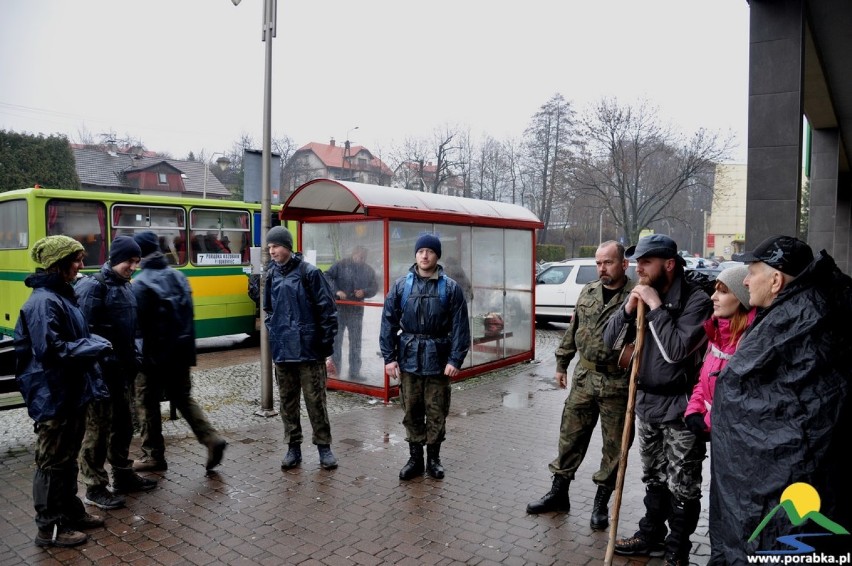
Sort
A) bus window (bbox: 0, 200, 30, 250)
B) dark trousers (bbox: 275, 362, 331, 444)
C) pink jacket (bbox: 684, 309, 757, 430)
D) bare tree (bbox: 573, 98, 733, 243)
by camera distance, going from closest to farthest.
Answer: pink jacket (bbox: 684, 309, 757, 430), dark trousers (bbox: 275, 362, 331, 444), bus window (bbox: 0, 200, 30, 250), bare tree (bbox: 573, 98, 733, 243)

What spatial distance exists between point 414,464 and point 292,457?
1.08 meters

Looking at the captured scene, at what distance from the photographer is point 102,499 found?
448 cm

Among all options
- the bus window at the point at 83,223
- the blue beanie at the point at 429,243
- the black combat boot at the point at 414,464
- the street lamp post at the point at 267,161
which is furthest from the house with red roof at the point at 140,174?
the black combat boot at the point at 414,464

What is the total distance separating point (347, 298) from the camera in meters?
8.16

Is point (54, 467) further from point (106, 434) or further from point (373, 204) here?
point (373, 204)

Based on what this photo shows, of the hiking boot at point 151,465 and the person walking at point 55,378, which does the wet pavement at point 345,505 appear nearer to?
the hiking boot at point 151,465

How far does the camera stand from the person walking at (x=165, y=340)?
493cm

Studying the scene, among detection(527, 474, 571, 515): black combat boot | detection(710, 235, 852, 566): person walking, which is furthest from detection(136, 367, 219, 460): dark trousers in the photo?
detection(710, 235, 852, 566): person walking

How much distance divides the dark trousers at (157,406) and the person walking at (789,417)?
3.97 metres

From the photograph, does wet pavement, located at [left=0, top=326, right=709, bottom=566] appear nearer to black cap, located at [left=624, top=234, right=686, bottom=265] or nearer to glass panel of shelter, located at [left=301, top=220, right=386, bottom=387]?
glass panel of shelter, located at [left=301, top=220, right=386, bottom=387]

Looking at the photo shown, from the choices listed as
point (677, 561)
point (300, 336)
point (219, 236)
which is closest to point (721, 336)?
point (677, 561)

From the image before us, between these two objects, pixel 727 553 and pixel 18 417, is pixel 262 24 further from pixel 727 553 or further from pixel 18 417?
pixel 727 553

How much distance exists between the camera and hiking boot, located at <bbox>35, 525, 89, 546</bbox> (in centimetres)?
387

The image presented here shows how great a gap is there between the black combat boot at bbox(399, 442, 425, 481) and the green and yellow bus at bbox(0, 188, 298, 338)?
4.52m
